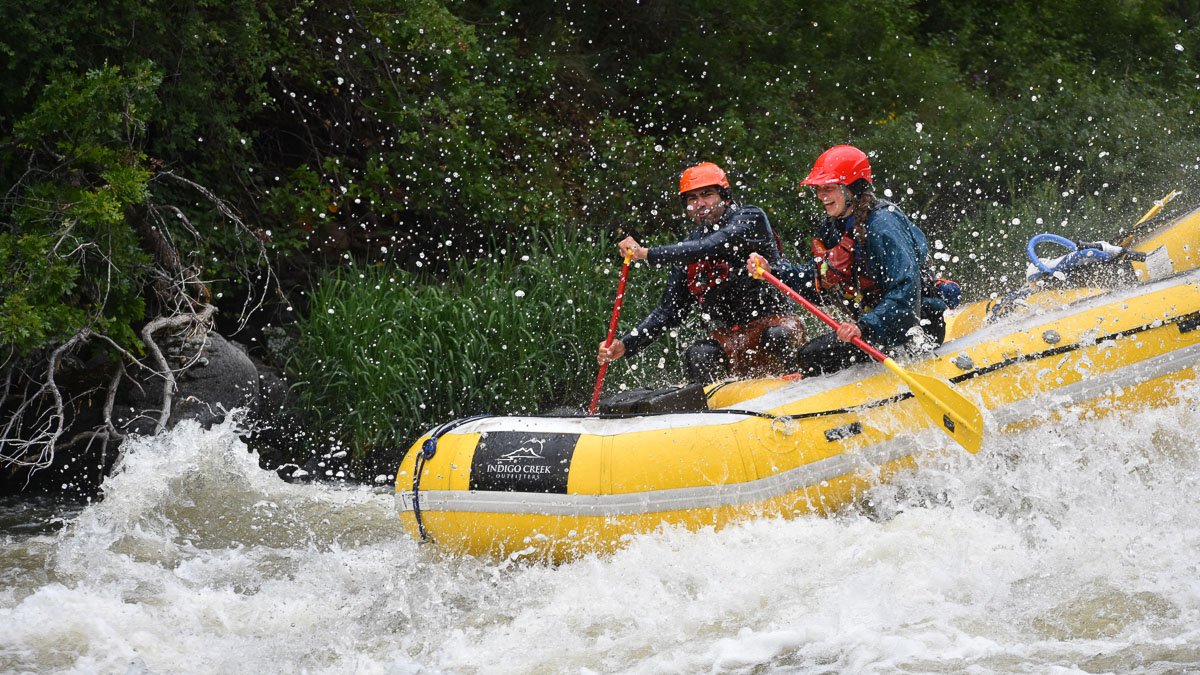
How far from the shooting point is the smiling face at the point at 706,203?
5.39m

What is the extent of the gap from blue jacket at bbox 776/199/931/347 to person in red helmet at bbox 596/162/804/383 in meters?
0.57

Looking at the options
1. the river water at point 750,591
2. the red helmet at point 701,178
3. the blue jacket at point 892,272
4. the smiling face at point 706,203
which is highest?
the red helmet at point 701,178

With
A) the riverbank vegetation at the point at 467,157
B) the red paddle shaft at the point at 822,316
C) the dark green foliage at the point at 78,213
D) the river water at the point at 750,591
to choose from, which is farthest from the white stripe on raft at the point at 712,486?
the riverbank vegetation at the point at 467,157

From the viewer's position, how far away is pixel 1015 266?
868 cm

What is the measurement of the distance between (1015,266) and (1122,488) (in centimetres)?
423

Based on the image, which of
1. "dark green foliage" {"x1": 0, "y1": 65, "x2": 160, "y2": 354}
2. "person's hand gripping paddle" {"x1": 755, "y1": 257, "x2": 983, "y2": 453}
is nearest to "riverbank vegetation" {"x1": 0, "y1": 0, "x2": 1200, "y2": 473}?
"dark green foliage" {"x1": 0, "y1": 65, "x2": 160, "y2": 354}

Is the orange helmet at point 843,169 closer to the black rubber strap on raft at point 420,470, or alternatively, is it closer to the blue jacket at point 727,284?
the blue jacket at point 727,284

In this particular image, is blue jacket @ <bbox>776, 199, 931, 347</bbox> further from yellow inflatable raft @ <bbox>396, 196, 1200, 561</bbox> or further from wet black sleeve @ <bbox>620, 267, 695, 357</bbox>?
wet black sleeve @ <bbox>620, 267, 695, 357</bbox>

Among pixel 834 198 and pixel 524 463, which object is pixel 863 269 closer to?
pixel 834 198

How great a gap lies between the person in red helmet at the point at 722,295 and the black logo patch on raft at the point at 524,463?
0.91 m

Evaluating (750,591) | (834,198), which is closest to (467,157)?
(834,198)

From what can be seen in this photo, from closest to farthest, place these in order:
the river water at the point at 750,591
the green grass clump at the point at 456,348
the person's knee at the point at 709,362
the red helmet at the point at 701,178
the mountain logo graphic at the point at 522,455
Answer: the river water at the point at 750,591
the mountain logo graphic at the point at 522,455
the red helmet at the point at 701,178
the person's knee at the point at 709,362
the green grass clump at the point at 456,348

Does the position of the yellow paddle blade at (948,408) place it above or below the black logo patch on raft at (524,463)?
above

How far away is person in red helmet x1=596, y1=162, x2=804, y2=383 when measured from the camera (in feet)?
17.4
